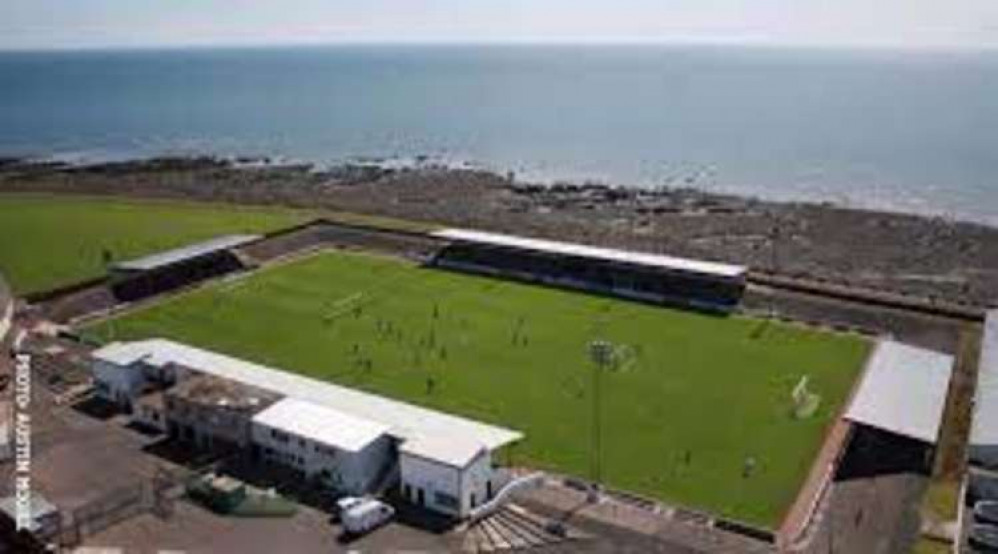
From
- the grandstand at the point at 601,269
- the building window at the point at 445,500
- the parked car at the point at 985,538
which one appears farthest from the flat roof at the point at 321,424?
the grandstand at the point at 601,269

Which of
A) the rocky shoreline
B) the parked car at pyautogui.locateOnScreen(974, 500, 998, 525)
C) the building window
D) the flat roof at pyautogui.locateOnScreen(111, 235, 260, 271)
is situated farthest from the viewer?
the rocky shoreline

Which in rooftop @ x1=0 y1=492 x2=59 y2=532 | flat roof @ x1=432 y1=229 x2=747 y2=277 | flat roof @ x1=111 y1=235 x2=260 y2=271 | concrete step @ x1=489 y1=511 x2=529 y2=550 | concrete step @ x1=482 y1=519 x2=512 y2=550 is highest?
flat roof @ x1=432 y1=229 x2=747 y2=277

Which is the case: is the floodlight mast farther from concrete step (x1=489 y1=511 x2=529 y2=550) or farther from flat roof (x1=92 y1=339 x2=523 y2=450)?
concrete step (x1=489 y1=511 x2=529 y2=550)

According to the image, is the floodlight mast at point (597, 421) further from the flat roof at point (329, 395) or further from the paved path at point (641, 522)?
the flat roof at point (329, 395)

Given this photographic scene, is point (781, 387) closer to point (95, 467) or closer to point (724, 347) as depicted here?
point (724, 347)

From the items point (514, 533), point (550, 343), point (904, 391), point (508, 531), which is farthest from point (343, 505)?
point (904, 391)

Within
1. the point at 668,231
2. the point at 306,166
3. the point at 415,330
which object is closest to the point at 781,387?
the point at 415,330

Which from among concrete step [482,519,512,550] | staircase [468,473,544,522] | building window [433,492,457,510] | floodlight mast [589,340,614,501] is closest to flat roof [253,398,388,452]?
building window [433,492,457,510]
